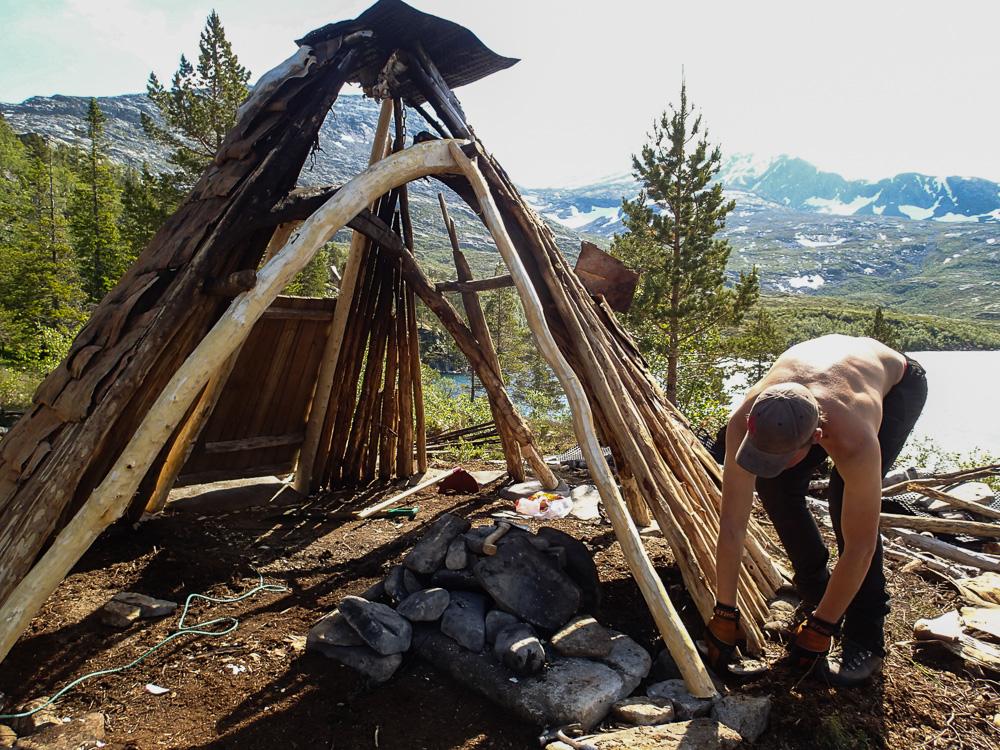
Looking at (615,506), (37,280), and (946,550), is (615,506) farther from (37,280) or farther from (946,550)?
(37,280)

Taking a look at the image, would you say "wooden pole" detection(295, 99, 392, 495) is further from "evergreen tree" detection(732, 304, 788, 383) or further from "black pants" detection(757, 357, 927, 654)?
"evergreen tree" detection(732, 304, 788, 383)

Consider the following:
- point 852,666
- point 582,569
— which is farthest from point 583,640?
point 852,666

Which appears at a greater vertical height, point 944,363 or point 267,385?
point 267,385

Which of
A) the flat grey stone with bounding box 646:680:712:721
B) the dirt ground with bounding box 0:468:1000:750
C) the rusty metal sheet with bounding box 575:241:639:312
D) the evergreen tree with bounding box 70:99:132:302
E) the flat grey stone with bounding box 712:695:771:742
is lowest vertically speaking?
the dirt ground with bounding box 0:468:1000:750

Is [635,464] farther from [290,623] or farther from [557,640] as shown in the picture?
[290,623]

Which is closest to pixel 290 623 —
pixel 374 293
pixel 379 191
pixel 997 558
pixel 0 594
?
pixel 0 594

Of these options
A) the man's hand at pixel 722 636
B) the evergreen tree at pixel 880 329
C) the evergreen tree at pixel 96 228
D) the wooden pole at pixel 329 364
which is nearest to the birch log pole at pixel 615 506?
the man's hand at pixel 722 636

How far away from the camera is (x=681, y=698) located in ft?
8.54

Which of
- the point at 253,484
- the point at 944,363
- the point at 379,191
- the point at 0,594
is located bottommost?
the point at 944,363

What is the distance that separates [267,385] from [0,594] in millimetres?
3585

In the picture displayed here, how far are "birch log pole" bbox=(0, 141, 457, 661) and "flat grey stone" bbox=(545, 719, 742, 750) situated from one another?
2261 millimetres

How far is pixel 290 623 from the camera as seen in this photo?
3.48 metres

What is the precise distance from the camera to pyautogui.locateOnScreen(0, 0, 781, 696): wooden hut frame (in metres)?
2.69

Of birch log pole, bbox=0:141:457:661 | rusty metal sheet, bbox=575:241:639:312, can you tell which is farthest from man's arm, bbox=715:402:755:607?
rusty metal sheet, bbox=575:241:639:312
